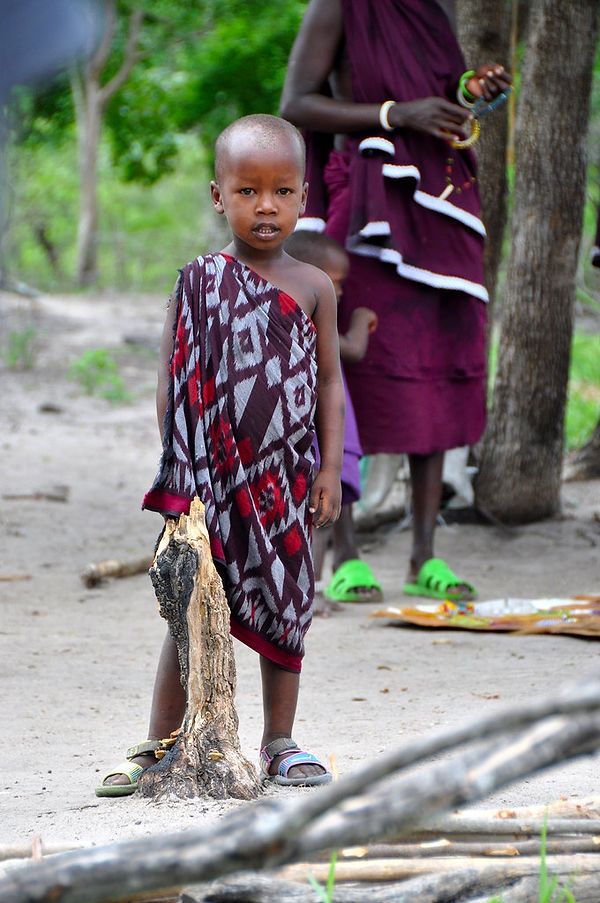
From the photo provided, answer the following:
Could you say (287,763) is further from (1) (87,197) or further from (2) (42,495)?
(1) (87,197)

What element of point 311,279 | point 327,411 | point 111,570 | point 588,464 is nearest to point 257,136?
point 311,279

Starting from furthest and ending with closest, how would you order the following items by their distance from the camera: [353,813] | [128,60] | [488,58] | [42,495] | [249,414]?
[128,60] → [42,495] → [488,58] → [249,414] → [353,813]

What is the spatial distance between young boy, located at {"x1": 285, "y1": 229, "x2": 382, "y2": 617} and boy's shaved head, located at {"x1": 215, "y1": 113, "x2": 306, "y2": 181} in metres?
1.46

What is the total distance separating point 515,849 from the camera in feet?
6.36

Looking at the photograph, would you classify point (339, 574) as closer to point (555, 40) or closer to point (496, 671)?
point (496, 671)

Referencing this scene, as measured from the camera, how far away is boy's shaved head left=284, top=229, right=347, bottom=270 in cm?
405

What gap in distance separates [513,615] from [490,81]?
70.2 inches

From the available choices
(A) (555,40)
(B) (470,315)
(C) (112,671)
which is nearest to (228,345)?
(C) (112,671)

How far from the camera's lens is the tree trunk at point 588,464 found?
21.7ft

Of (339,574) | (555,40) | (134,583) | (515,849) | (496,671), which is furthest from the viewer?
(555,40)

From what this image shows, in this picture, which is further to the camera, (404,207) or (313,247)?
(404,207)

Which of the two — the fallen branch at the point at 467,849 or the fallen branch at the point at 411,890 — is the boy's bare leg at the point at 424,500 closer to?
the fallen branch at the point at 467,849

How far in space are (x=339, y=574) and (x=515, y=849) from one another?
248 centimetres

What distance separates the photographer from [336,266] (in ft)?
13.6
